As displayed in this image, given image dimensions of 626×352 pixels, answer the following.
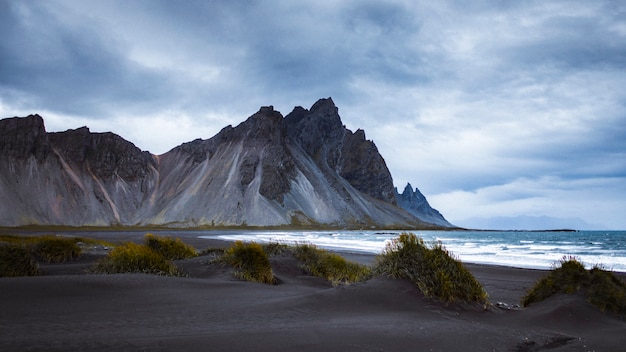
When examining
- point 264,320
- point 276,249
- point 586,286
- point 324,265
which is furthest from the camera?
point 276,249

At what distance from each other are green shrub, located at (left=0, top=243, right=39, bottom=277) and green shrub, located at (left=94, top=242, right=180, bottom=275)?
5.46ft

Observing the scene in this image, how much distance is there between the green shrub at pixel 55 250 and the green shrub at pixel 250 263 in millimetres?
7807

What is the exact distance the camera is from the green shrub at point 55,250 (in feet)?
58.2

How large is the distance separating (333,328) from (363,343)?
86cm

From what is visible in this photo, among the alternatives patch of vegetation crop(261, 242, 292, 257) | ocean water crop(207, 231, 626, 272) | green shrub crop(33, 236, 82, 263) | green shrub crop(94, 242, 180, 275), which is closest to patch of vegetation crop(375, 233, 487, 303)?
ocean water crop(207, 231, 626, 272)

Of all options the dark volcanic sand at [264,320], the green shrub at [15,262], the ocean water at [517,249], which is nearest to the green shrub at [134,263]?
the green shrub at [15,262]

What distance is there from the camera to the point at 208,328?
22.3ft

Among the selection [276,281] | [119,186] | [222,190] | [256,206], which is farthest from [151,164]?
[276,281]

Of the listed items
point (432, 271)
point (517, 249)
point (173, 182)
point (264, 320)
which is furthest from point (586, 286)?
point (173, 182)

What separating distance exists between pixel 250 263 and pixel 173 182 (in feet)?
454

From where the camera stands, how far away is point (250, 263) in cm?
1391

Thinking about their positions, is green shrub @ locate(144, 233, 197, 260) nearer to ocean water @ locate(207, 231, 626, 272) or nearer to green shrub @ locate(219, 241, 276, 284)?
ocean water @ locate(207, 231, 626, 272)

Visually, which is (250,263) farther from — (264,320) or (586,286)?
(586,286)

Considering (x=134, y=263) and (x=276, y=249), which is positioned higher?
(x=276, y=249)
